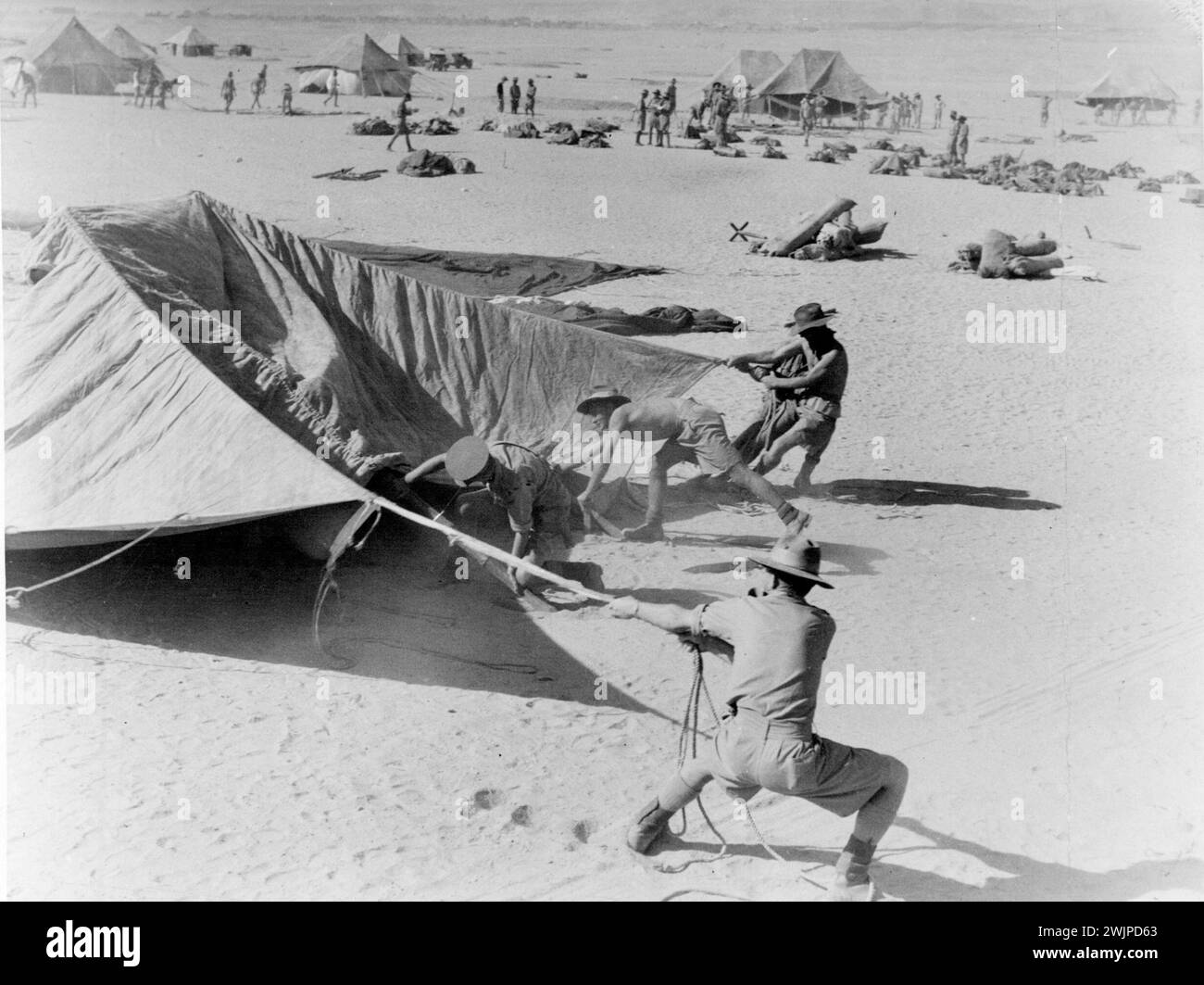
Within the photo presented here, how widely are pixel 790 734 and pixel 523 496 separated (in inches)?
124

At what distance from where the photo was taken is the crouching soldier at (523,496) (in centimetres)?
818

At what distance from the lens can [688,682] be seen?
774 centimetres

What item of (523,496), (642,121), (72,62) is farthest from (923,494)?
(72,62)

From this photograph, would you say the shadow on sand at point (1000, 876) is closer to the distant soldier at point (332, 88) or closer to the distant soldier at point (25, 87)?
the distant soldier at point (25, 87)

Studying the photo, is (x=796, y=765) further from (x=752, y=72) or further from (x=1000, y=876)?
(x=752, y=72)

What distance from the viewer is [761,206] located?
19375 mm

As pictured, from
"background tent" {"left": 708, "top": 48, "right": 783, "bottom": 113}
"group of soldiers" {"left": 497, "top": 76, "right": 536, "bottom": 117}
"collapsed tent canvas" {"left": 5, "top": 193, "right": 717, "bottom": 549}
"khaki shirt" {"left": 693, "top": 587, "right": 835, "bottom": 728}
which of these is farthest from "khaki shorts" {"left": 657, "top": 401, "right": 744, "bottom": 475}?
"background tent" {"left": 708, "top": 48, "right": 783, "bottom": 113}

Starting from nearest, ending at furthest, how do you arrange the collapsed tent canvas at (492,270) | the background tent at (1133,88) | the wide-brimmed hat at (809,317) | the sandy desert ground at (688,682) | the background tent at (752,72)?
the sandy desert ground at (688,682) < the wide-brimmed hat at (809,317) < the collapsed tent canvas at (492,270) < the background tent at (1133,88) < the background tent at (752,72)

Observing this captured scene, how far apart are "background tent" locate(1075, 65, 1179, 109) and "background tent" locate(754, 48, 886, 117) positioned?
13.2ft

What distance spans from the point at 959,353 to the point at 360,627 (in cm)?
748

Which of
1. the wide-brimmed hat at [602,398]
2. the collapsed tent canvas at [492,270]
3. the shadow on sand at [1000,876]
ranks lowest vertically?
the shadow on sand at [1000,876]

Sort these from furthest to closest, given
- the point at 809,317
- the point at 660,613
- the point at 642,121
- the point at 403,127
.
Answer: the point at 642,121
the point at 403,127
the point at 809,317
the point at 660,613

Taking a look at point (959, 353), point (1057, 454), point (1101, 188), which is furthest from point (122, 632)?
point (1101, 188)

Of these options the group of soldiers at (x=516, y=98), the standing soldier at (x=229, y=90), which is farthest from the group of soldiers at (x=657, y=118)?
the standing soldier at (x=229, y=90)
